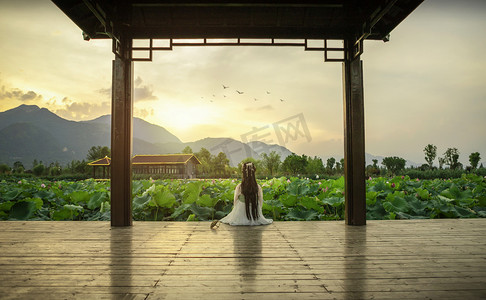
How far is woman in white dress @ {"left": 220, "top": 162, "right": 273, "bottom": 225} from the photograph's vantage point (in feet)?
15.2

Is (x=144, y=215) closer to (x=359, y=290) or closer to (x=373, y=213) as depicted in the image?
(x=373, y=213)

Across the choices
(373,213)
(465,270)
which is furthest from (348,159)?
(465,270)

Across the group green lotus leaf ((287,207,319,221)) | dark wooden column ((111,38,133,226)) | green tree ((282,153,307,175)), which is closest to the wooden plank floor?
dark wooden column ((111,38,133,226))

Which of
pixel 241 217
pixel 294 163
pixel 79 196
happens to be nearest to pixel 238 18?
pixel 241 217

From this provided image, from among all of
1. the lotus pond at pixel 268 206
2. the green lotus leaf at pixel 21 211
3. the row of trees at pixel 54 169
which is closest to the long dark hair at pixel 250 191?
the lotus pond at pixel 268 206

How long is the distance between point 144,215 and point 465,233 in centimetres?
484

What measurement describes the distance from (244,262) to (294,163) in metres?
35.6

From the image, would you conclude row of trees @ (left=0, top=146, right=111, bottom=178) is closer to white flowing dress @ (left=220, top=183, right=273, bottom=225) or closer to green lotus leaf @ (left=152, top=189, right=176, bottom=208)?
green lotus leaf @ (left=152, top=189, right=176, bottom=208)

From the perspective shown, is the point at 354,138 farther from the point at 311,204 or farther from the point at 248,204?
the point at 248,204

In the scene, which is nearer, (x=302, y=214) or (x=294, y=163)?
(x=302, y=214)

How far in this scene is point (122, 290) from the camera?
2.06m

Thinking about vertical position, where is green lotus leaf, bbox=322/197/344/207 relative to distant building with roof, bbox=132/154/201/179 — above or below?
below

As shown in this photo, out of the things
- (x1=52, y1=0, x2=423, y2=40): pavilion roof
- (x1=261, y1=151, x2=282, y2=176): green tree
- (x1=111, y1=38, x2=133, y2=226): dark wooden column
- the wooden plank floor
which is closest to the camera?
the wooden plank floor

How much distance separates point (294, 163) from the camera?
37.8 meters
